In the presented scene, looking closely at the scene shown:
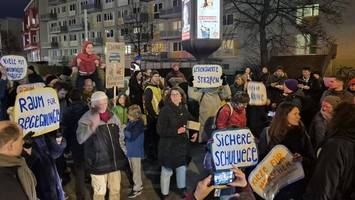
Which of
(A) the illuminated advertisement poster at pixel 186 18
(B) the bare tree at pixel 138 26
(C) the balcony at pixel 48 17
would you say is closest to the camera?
(A) the illuminated advertisement poster at pixel 186 18

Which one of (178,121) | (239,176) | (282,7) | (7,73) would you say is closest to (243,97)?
(178,121)

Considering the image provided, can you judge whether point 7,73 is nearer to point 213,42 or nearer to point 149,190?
point 149,190

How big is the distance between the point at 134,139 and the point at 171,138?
0.81m

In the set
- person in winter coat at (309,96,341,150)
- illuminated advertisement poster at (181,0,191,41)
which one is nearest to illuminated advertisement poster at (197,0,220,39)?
illuminated advertisement poster at (181,0,191,41)

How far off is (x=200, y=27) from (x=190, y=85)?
7.27m

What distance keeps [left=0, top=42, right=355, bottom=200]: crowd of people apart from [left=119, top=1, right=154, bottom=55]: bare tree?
38731 mm

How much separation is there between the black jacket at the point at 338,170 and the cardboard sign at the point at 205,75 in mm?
5945

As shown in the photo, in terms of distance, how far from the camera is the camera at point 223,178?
3.21 meters

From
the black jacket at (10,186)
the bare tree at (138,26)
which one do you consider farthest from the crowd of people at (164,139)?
the bare tree at (138,26)

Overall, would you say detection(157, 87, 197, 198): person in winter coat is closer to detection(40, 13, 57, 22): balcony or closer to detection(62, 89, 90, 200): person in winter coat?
detection(62, 89, 90, 200): person in winter coat

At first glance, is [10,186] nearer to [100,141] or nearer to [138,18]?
[100,141]

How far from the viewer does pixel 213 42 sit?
17.2 meters

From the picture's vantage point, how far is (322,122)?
5.59 metres

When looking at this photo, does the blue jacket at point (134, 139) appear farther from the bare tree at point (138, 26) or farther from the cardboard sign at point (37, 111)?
the bare tree at point (138, 26)
